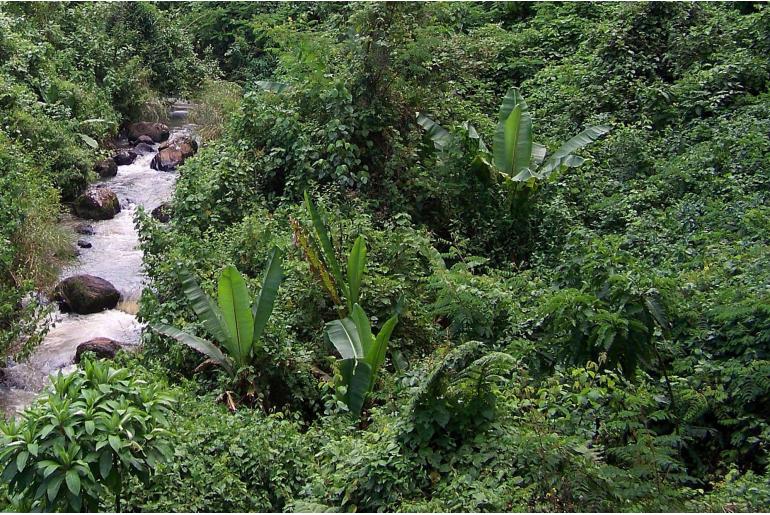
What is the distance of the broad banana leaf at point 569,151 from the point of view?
28.6 ft

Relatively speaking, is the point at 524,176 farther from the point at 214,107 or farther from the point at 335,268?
the point at 214,107

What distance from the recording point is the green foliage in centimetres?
407

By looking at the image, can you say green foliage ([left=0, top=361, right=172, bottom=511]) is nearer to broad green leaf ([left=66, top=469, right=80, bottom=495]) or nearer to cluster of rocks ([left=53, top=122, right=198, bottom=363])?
broad green leaf ([left=66, top=469, right=80, bottom=495])

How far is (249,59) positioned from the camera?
17906 millimetres

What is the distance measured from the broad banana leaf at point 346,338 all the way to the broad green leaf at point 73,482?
2.76 metres

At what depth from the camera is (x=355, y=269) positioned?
7.14 meters

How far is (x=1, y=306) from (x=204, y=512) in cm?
483

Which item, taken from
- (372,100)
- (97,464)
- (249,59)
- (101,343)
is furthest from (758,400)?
(249,59)

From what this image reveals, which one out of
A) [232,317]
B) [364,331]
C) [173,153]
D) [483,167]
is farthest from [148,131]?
[364,331]

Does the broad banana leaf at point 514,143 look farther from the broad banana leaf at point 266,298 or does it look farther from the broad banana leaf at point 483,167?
the broad banana leaf at point 266,298

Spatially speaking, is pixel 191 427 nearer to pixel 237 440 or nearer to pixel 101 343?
pixel 237 440

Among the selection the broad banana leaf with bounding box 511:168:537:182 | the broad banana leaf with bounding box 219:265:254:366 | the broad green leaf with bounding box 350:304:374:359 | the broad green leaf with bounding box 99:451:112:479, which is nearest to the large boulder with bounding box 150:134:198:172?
the broad banana leaf with bounding box 511:168:537:182

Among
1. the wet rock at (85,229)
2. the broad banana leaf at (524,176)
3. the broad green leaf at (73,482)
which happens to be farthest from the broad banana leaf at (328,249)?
the wet rock at (85,229)

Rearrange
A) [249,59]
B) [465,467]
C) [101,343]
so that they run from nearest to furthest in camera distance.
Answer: [465,467], [101,343], [249,59]
